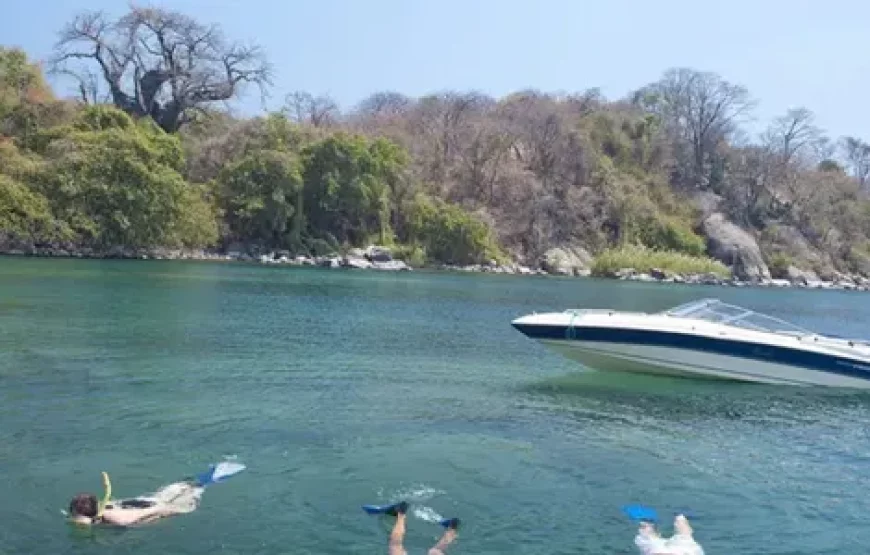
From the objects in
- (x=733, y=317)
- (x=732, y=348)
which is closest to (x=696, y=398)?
(x=732, y=348)

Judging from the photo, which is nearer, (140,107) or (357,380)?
(357,380)

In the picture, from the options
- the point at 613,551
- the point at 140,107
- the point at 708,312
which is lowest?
the point at 613,551

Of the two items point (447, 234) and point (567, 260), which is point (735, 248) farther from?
point (447, 234)

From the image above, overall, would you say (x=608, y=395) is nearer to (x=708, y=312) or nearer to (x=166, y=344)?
(x=708, y=312)

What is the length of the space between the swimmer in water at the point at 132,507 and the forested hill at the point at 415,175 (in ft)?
162

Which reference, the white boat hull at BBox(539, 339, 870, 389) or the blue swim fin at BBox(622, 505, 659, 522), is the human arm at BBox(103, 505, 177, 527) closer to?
the blue swim fin at BBox(622, 505, 659, 522)

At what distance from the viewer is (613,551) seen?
10656 mm

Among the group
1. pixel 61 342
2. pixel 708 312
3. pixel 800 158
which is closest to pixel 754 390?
pixel 708 312

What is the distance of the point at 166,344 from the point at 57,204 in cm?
3880

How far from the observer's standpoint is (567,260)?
81.3 metres

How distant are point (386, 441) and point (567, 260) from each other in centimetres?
6770

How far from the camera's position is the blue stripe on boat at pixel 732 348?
21172 mm

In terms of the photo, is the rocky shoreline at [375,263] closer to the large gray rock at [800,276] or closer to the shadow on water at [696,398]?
the large gray rock at [800,276]

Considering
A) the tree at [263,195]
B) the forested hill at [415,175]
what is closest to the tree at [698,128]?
the forested hill at [415,175]
